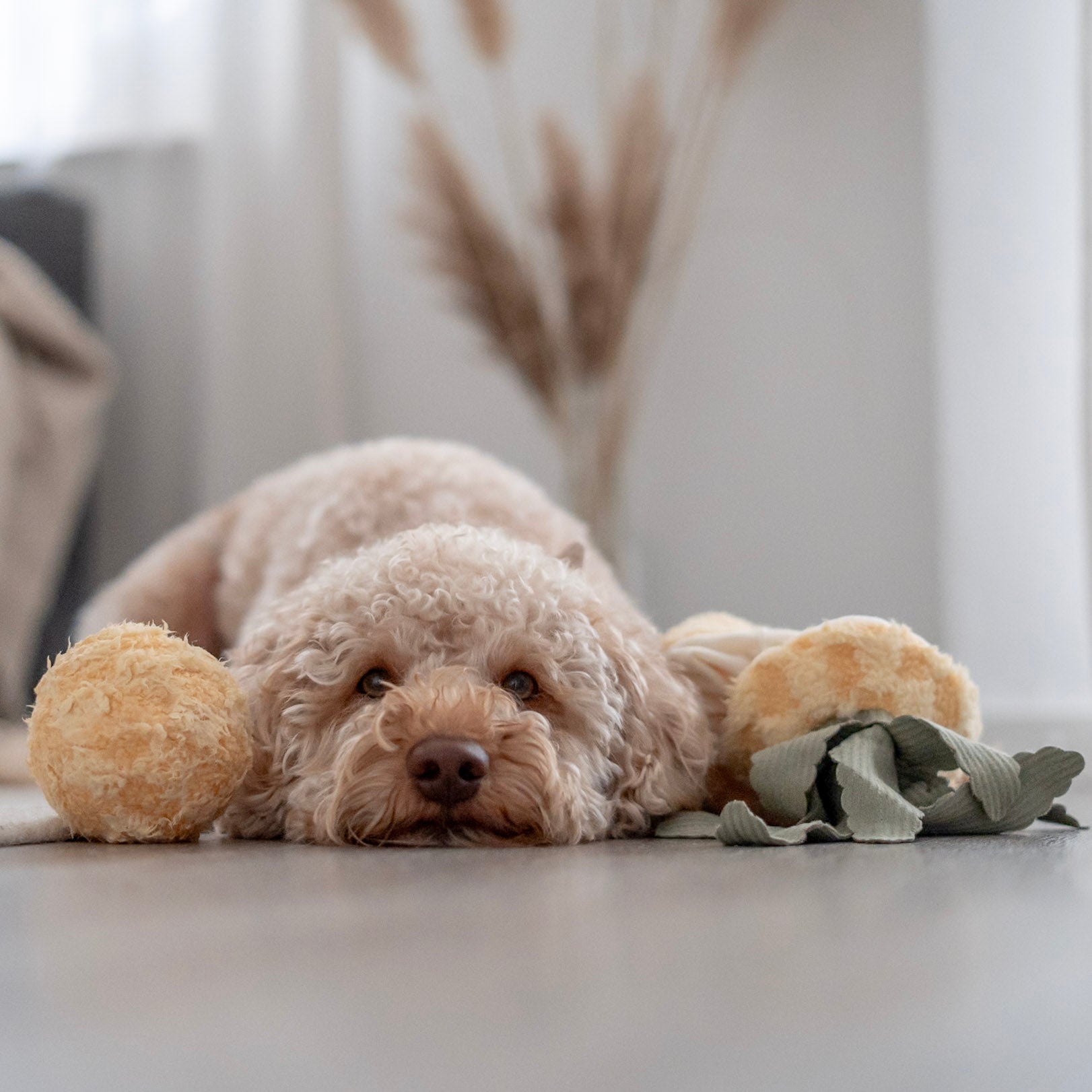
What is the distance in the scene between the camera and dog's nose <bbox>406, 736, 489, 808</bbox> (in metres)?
0.96

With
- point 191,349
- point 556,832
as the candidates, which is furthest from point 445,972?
point 191,349

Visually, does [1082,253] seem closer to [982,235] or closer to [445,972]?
[982,235]

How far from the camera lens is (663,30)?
316cm

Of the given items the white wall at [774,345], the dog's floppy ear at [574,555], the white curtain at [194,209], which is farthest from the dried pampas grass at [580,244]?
the dog's floppy ear at [574,555]

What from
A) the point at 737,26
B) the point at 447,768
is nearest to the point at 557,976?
the point at 447,768

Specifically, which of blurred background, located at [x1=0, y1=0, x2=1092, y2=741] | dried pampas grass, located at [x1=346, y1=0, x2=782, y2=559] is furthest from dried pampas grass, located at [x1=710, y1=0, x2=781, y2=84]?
blurred background, located at [x1=0, y1=0, x2=1092, y2=741]

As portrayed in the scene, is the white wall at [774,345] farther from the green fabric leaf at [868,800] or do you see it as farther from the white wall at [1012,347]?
the green fabric leaf at [868,800]

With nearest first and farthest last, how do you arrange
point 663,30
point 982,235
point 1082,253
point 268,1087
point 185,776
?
point 268,1087 < point 185,776 < point 1082,253 < point 982,235 < point 663,30

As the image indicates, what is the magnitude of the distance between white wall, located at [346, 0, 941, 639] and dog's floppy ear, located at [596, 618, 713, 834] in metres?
1.95

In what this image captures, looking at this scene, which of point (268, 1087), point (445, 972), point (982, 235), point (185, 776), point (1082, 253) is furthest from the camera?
point (982, 235)

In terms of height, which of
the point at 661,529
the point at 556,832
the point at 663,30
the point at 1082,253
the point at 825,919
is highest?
the point at 663,30

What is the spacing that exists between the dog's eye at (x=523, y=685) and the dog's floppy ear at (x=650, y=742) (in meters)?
0.07

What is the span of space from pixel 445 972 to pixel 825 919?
0.22m

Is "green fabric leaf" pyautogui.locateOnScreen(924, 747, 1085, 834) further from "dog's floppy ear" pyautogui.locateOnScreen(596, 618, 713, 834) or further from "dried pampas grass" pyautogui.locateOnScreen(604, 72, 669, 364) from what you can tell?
"dried pampas grass" pyautogui.locateOnScreen(604, 72, 669, 364)
